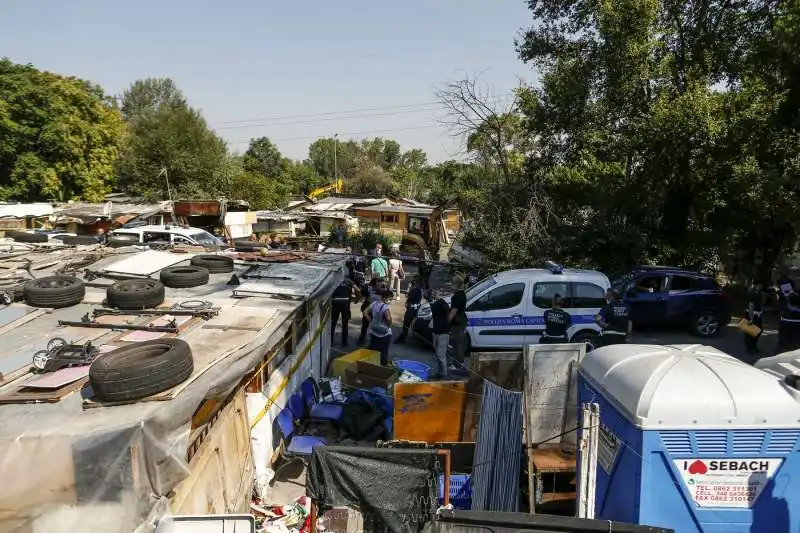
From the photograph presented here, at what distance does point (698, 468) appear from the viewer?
464 cm

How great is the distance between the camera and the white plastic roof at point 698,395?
4582 millimetres

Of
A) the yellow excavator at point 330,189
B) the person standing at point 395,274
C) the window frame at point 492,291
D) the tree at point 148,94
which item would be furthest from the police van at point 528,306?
the tree at point 148,94

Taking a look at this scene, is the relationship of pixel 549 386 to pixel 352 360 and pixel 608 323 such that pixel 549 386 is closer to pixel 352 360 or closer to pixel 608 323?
pixel 608 323

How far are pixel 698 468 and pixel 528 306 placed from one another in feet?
22.0

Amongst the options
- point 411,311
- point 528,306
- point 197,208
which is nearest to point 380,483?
point 528,306

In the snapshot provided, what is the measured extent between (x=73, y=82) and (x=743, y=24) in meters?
35.2

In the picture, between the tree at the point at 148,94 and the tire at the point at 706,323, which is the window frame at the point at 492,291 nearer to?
the tire at the point at 706,323

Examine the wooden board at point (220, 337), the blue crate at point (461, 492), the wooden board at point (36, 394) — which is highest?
the wooden board at point (220, 337)

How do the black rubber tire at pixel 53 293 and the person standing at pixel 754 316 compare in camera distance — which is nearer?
the black rubber tire at pixel 53 293

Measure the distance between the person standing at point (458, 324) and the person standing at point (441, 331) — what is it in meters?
0.13

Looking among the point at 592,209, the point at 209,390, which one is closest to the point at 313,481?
the point at 209,390

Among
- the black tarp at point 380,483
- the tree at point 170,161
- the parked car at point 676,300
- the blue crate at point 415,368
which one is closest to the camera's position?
the black tarp at point 380,483

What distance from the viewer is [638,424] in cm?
468

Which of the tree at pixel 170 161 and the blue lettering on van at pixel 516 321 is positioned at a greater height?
the tree at pixel 170 161
